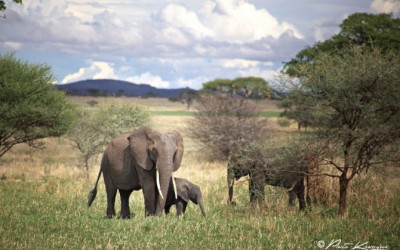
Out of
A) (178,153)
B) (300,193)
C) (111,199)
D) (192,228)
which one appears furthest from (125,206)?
(300,193)

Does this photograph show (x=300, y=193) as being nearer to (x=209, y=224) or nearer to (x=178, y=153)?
(x=178, y=153)

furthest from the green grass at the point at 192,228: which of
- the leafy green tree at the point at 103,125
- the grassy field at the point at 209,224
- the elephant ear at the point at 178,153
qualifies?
the leafy green tree at the point at 103,125

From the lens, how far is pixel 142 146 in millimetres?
14156

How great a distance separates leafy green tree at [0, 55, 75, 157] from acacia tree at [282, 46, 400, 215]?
15747 mm

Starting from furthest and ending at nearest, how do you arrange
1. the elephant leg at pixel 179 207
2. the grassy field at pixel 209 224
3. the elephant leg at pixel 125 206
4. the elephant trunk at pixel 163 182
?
1. the elephant leg at pixel 125 206
2. the elephant leg at pixel 179 207
3. the elephant trunk at pixel 163 182
4. the grassy field at pixel 209 224

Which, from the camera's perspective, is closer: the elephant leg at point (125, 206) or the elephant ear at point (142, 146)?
the elephant ear at point (142, 146)

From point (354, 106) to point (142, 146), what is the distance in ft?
19.1

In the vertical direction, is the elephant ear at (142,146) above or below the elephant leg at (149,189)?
above

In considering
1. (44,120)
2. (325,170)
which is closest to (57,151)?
(44,120)

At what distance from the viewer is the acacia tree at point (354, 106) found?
47.6ft

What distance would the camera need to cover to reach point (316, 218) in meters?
14.6

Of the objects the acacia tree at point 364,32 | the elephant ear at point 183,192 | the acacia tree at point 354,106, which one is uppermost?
the acacia tree at point 364,32

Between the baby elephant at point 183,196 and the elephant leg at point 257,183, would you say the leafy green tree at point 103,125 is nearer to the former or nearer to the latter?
the elephant leg at point 257,183

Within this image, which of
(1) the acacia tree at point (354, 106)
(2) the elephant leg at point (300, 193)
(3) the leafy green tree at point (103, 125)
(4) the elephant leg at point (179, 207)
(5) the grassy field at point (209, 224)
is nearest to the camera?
→ (5) the grassy field at point (209, 224)
